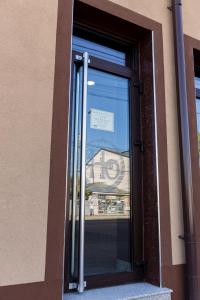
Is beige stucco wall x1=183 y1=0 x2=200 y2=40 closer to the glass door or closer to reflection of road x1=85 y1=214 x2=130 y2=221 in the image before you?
the glass door

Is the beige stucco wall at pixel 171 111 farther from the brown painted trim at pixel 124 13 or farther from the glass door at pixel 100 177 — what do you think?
the glass door at pixel 100 177

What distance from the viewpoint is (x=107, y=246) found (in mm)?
3016

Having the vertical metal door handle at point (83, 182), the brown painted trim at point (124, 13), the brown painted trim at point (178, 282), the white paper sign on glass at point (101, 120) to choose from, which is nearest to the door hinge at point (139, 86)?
the white paper sign on glass at point (101, 120)

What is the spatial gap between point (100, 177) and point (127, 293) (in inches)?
40.2

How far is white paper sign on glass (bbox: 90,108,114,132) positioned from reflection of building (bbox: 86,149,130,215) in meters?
0.23

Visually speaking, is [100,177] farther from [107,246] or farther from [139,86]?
[139,86]

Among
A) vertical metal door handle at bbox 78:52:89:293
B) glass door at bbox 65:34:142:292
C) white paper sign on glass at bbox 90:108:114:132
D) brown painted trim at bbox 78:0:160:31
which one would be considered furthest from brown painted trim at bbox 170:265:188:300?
brown painted trim at bbox 78:0:160:31

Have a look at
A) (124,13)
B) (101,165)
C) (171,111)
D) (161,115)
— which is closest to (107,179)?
(101,165)

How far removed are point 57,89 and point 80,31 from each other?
96 cm

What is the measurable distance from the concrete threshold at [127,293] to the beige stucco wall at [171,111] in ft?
1.13

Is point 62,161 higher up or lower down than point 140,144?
lower down

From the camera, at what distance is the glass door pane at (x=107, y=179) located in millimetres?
2959

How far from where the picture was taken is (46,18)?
2.79 meters

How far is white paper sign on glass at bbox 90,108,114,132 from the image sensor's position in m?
3.12
